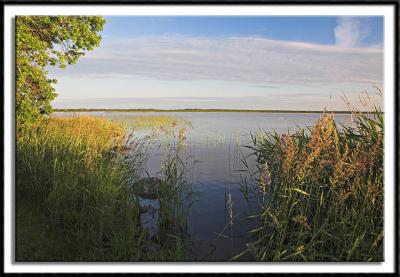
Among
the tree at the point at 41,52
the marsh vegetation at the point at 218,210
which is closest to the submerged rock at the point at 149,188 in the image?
the marsh vegetation at the point at 218,210

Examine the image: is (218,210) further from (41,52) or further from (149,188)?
(41,52)

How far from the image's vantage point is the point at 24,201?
4.46 meters

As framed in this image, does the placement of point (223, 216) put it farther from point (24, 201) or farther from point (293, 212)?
point (24, 201)

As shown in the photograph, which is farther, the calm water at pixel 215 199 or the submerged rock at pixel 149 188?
the submerged rock at pixel 149 188

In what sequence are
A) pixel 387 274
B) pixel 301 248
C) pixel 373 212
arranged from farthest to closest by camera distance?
1. pixel 373 212
2. pixel 301 248
3. pixel 387 274

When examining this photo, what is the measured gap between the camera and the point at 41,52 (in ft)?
21.4

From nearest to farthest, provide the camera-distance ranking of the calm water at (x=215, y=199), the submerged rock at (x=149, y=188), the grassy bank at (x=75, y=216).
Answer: the grassy bank at (x=75, y=216), the calm water at (x=215, y=199), the submerged rock at (x=149, y=188)

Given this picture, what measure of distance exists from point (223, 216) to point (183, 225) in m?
0.86

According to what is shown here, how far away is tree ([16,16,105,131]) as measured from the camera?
20.2 feet

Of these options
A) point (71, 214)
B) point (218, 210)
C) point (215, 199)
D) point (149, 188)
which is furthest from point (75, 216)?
point (215, 199)

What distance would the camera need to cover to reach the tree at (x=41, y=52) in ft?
20.2

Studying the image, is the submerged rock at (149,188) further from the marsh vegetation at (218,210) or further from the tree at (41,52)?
the tree at (41,52)

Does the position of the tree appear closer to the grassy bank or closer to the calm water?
the grassy bank

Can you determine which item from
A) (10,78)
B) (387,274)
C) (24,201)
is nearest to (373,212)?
(387,274)
